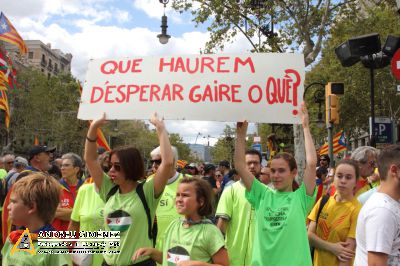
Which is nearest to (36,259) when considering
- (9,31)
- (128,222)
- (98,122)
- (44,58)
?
(128,222)

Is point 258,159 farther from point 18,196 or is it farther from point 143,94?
point 18,196

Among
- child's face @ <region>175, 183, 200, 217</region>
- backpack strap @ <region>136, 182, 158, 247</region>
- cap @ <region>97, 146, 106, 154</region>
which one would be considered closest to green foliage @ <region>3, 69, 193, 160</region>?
cap @ <region>97, 146, 106, 154</region>

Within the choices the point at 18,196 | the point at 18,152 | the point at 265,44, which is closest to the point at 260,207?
the point at 18,196

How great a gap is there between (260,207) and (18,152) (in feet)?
179

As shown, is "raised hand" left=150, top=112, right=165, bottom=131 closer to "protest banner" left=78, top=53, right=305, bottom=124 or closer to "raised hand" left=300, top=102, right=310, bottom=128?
"protest banner" left=78, top=53, right=305, bottom=124

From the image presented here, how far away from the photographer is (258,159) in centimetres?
482

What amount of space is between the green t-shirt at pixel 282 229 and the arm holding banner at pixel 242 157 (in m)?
0.17

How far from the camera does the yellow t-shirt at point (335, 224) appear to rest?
4.03m

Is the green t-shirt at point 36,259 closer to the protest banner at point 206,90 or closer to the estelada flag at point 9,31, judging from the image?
the protest banner at point 206,90

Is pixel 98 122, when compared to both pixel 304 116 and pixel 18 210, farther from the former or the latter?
pixel 304 116

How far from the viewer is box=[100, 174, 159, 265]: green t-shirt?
130 inches

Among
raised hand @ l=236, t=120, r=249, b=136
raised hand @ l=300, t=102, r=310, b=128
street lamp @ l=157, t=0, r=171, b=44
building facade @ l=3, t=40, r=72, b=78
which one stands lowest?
raised hand @ l=236, t=120, r=249, b=136

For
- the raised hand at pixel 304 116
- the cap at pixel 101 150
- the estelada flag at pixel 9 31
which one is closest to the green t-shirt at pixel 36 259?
the raised hand at pixel 304 116

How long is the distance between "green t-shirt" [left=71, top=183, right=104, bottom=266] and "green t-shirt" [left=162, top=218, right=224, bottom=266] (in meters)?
1.00
